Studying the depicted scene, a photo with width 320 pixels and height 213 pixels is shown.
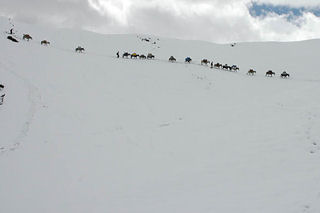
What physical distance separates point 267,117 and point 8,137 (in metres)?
14.1

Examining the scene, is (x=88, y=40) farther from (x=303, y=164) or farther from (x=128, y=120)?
(x=303, y=164)

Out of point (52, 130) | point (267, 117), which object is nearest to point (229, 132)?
point (267, 117)

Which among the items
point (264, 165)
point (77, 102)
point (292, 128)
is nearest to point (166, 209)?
point (264, 165)

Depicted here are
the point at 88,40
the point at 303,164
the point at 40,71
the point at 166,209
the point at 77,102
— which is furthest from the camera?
the point at 88,40

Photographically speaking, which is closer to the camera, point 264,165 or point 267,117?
point 264,165

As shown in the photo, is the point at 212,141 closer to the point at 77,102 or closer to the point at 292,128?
the point at 292,128

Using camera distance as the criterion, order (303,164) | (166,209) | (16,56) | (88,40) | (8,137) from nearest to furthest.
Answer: (166,209), (303,164), (8,137), (16,56), (88,40)

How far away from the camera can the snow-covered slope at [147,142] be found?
311 inches

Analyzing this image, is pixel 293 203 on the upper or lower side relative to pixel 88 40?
lower

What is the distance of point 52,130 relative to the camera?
14.5 meters

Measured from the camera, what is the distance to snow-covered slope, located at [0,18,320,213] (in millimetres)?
7891

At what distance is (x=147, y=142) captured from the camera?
13.4m

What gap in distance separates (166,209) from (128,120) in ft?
32.7

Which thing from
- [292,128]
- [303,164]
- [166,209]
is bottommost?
[166,209]
